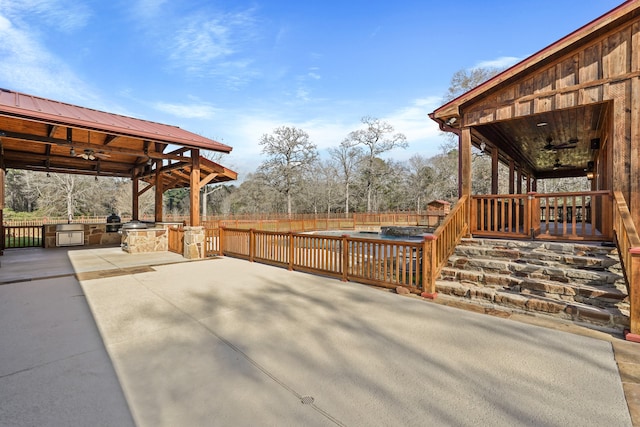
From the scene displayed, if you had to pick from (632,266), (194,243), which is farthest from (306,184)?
(632,266)

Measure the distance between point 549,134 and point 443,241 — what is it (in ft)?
17.6

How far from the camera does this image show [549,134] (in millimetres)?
7836

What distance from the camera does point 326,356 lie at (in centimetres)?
276

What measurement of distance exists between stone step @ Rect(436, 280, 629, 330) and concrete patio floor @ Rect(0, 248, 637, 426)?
20.5 inches

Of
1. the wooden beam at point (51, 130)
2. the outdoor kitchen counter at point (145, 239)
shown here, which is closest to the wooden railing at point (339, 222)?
the outdoor kitchen counter at point (145, 239)

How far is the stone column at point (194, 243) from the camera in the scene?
8.22m

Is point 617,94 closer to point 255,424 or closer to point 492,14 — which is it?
point 492,14

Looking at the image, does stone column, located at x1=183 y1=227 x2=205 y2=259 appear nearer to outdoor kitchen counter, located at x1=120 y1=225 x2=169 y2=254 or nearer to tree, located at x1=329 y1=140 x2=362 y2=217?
outdoor kitchen counter, located at x1=120 y1=225 x2=169 y2=254

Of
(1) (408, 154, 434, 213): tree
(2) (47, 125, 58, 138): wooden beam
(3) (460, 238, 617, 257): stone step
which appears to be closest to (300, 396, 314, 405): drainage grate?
(3) (460, 238, 617, 257): stone step

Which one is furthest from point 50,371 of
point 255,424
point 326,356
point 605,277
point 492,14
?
point 492,14

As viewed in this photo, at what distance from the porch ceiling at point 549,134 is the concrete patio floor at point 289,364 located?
504cm

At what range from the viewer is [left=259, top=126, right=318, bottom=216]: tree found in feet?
108

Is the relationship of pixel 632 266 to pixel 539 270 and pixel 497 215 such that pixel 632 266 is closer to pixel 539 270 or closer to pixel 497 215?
pixel 539 270

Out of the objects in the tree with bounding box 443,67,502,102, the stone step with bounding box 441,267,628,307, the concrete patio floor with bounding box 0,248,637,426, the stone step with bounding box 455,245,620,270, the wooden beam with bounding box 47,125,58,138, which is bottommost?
the concrete patio floor with bounding box 0,248,637,426
